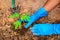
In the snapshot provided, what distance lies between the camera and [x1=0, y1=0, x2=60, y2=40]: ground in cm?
238

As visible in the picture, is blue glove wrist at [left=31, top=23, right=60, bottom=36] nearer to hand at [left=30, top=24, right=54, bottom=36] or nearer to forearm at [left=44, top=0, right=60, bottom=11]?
hand at [left=30, top=24, right=54, bottom=36]

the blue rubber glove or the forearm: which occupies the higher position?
the forearm

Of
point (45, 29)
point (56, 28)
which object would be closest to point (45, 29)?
point (45, 29)

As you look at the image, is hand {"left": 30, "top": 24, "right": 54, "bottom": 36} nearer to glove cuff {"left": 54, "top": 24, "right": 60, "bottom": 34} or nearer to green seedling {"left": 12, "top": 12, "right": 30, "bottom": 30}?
glove cuff {"left": 54, "top": 24, "right": 60, "bottom": 34}

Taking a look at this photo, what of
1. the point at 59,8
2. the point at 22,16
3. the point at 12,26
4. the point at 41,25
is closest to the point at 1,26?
the point at 12,26

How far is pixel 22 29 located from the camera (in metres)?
2.47

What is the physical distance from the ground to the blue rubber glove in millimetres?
58

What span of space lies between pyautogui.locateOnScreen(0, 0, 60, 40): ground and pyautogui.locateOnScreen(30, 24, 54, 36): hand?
0.05 m

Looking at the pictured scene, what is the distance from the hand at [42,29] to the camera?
7.93ft

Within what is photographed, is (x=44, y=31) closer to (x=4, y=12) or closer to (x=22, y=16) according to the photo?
(x=22, y=16)

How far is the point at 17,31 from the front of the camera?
2.44m

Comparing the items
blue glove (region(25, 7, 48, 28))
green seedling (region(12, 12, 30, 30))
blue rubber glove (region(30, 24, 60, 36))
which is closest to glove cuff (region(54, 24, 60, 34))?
blue rubber glove (region(30, 24, 60, 36))

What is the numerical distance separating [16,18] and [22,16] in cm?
14

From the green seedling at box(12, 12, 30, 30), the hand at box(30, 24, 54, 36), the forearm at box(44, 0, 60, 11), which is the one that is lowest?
the hand at box(30, 24, 54, 36)
